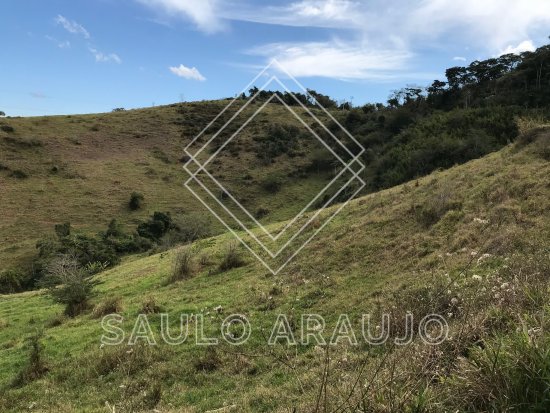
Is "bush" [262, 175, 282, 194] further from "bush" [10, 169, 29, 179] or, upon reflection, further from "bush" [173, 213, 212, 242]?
"bush" [10, 169, 29, 179]

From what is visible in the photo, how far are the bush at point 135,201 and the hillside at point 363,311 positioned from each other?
79.8 feet

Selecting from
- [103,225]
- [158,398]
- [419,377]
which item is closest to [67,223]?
[103,225]

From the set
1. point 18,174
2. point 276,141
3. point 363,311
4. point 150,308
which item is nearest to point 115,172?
point 18,174

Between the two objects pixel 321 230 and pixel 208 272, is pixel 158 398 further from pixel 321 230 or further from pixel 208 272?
pixel 321 230

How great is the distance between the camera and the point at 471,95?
56469 millimetres

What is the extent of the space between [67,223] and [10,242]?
16.1 ft

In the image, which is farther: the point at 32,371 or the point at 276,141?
the point at 276,141

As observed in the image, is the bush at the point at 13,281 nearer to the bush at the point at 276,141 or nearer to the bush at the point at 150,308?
the bush at the point at 150,308

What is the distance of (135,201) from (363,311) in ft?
136

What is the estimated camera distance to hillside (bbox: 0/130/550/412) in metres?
3.46

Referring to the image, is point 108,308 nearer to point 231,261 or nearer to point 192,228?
point 231,261

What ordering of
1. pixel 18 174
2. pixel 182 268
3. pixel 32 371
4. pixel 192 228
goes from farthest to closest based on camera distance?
1. pixel 18 174
2. pixel 192 228
3. pixel 182 268
4. pixel 32 371

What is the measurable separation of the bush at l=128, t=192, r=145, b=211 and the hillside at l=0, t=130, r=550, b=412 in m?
24.3

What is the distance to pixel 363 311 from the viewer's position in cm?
938
